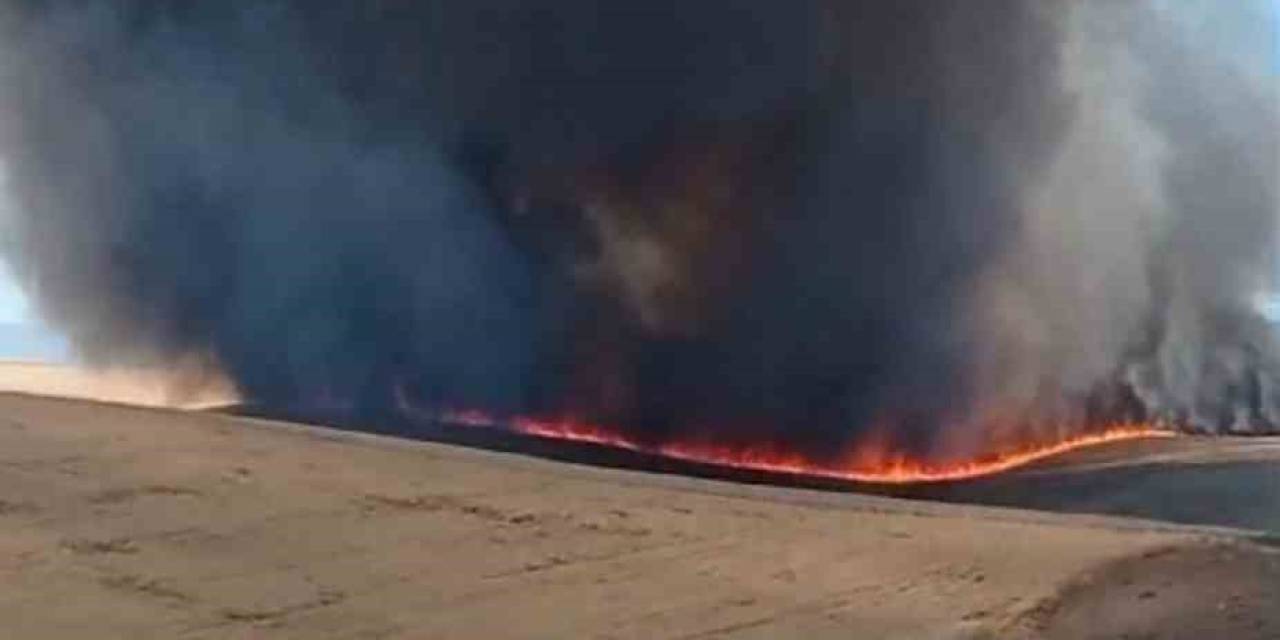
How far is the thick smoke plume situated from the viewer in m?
13.2

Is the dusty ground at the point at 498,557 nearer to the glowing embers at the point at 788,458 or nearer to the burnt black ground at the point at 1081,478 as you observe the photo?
the burnt black ground at the point at 1081,478

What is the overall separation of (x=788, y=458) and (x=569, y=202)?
8.55 ft

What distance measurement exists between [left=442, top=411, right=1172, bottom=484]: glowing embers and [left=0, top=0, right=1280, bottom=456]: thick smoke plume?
15cm

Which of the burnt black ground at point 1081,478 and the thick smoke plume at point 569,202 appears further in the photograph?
the thick smoke plume at point 569,202

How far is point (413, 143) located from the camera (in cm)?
1351

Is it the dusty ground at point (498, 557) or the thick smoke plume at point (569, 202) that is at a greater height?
the thick smoke plume at point (569, 202)

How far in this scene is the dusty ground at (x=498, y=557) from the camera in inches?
206

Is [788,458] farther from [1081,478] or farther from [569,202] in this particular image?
[1081,478]

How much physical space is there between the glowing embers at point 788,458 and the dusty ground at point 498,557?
194 inches

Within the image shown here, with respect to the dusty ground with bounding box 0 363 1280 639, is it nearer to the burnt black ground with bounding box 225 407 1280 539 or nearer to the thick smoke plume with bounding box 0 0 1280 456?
the burnt black ground with bounding box 225 407 1280 539

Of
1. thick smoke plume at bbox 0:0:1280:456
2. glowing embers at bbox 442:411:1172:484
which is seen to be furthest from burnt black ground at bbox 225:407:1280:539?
thick smoke plume at bbox 0:0:1280:456

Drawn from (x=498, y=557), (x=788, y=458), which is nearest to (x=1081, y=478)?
(x=788, y=458)

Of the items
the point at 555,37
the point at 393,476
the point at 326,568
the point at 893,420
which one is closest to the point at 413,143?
the point at 555,37

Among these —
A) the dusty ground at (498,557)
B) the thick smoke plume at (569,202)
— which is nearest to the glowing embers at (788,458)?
the thick smoke plume at (569,202)
